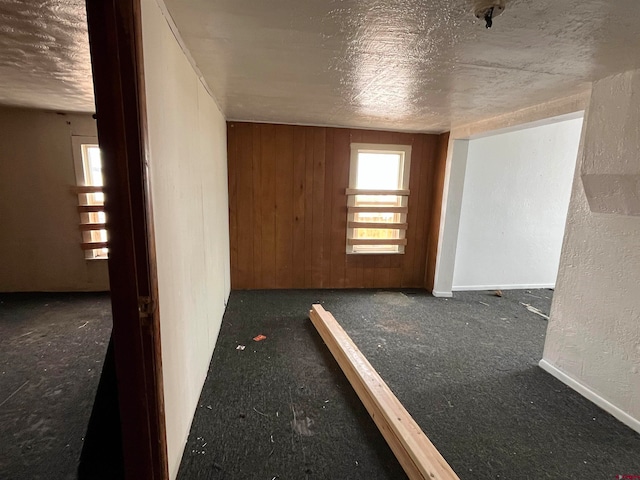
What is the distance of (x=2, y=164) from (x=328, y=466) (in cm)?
406

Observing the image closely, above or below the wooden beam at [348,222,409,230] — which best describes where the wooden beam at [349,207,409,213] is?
above

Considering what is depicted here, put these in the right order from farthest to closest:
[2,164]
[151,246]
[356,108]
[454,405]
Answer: [2,164] < [356,108] < [454,405] < [151,246]

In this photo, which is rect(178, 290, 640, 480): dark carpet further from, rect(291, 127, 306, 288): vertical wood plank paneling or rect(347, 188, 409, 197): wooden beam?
rect(347, 188, 409, 197): wooden beam

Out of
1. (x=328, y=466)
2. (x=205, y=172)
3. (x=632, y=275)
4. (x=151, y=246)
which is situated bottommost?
(x=328, y=466)

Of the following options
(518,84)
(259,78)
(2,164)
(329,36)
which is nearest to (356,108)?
(259,78)

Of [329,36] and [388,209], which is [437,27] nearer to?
[329,36]

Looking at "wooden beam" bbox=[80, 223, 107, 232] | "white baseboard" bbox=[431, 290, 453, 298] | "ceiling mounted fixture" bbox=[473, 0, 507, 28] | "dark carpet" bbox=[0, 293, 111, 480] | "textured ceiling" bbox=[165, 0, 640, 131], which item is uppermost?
"textured ceiling" bbox=[165, 0, 640, 131]

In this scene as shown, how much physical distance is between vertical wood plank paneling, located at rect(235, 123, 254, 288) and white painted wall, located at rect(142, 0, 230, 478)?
124 cm

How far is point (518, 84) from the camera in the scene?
192cm

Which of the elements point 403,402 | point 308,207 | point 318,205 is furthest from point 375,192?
point 403,402

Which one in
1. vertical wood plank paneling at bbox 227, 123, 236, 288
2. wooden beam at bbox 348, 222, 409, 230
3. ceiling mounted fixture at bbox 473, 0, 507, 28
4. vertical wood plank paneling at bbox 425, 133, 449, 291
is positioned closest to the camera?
ceiling mounted fixture at bbox 473, 0, 507, 28

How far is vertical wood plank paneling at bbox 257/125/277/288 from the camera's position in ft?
11.3

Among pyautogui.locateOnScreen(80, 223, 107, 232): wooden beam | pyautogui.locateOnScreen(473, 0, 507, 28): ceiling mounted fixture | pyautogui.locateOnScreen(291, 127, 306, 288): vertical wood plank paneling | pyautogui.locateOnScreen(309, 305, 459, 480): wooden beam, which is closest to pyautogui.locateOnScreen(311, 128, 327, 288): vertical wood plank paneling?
pyautogui.locateOnScreen(291, 127, 306, 288): vertical wood plank paneling

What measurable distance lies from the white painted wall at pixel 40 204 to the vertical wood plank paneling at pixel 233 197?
4.61 feet
